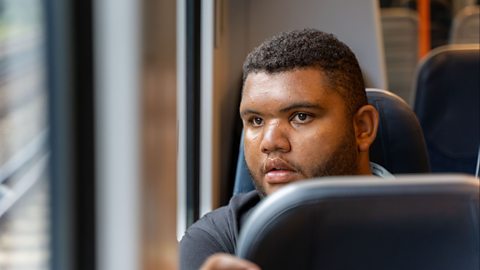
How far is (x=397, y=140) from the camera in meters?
1.97

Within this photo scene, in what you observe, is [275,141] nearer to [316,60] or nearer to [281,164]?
[281,164]

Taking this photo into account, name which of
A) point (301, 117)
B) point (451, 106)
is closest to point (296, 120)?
point (301, 117)

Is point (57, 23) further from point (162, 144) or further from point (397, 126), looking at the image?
point (397, 126)

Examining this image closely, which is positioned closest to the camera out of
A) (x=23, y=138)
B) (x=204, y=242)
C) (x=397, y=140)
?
(x=23, y=138)

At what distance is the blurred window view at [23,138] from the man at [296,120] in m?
0.43

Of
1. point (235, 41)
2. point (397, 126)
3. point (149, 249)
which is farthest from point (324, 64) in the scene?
point (235, 41)

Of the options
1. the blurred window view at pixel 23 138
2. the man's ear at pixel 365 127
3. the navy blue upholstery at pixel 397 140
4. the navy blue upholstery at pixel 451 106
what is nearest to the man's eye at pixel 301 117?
the man's ear at pixel 365 127

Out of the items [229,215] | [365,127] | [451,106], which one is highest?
[365,127]

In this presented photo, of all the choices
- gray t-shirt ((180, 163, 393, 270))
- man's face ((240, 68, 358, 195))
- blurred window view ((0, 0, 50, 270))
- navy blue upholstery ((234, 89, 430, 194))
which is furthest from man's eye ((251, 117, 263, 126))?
blurred window view ((0, 0, 50, 270))

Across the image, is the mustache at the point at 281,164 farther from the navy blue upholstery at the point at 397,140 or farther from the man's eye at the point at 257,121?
the navy blue upholstery at the point at 397,140

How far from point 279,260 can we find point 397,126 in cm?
95

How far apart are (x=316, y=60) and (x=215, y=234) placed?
344mm

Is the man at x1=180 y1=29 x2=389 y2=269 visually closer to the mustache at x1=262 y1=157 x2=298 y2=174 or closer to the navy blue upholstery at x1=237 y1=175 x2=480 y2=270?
the mustache at x1=262 y1=157 x2=298 y2=174

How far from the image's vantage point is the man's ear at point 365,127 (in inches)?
63.9
